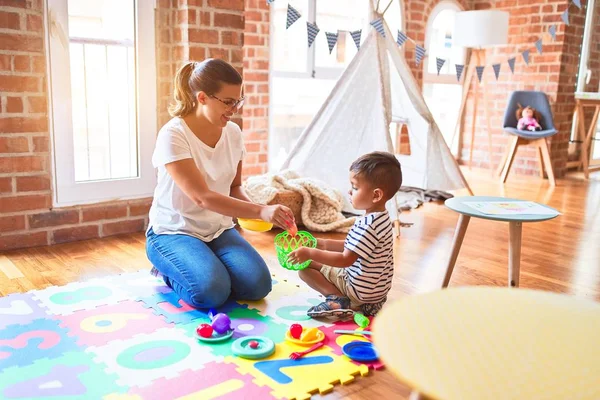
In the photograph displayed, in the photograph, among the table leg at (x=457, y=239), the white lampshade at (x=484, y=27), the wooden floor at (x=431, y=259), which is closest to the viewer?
the table leg at (x=457, y=239)

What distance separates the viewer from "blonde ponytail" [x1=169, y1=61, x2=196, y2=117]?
1.97 m

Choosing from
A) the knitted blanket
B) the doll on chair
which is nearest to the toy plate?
the knitted blanket

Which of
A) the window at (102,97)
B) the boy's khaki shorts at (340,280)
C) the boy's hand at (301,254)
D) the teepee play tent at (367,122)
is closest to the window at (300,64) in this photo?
the teepee play tent at (367,122)

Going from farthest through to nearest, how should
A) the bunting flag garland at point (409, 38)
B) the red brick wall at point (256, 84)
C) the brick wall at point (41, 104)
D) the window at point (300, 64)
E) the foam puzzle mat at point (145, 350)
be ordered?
the window at point (300, 64) → the red brick wall at point (256, 84) → the bunting flag garland at point (409, 38) → the brick wall at point (41, 104) → the foam puzzle mat at point (145, 350)

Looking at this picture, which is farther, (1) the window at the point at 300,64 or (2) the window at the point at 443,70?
(2) the window at the point at 443,70

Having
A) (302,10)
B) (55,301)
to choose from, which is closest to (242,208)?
(55,301)

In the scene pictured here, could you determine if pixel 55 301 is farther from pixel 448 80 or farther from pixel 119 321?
pixel 448 80

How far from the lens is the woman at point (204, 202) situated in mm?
1876

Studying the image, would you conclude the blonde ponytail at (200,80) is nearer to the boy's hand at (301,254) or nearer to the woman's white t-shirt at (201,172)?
the woman's white t-shirt at (201,172)

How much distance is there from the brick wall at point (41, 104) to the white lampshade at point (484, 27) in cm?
249

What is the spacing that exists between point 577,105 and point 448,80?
3.78ft

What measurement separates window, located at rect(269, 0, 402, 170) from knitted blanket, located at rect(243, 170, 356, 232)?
3.26 ft

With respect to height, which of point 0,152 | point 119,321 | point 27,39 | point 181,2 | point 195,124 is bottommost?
point 119,321

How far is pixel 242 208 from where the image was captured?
1.86m
